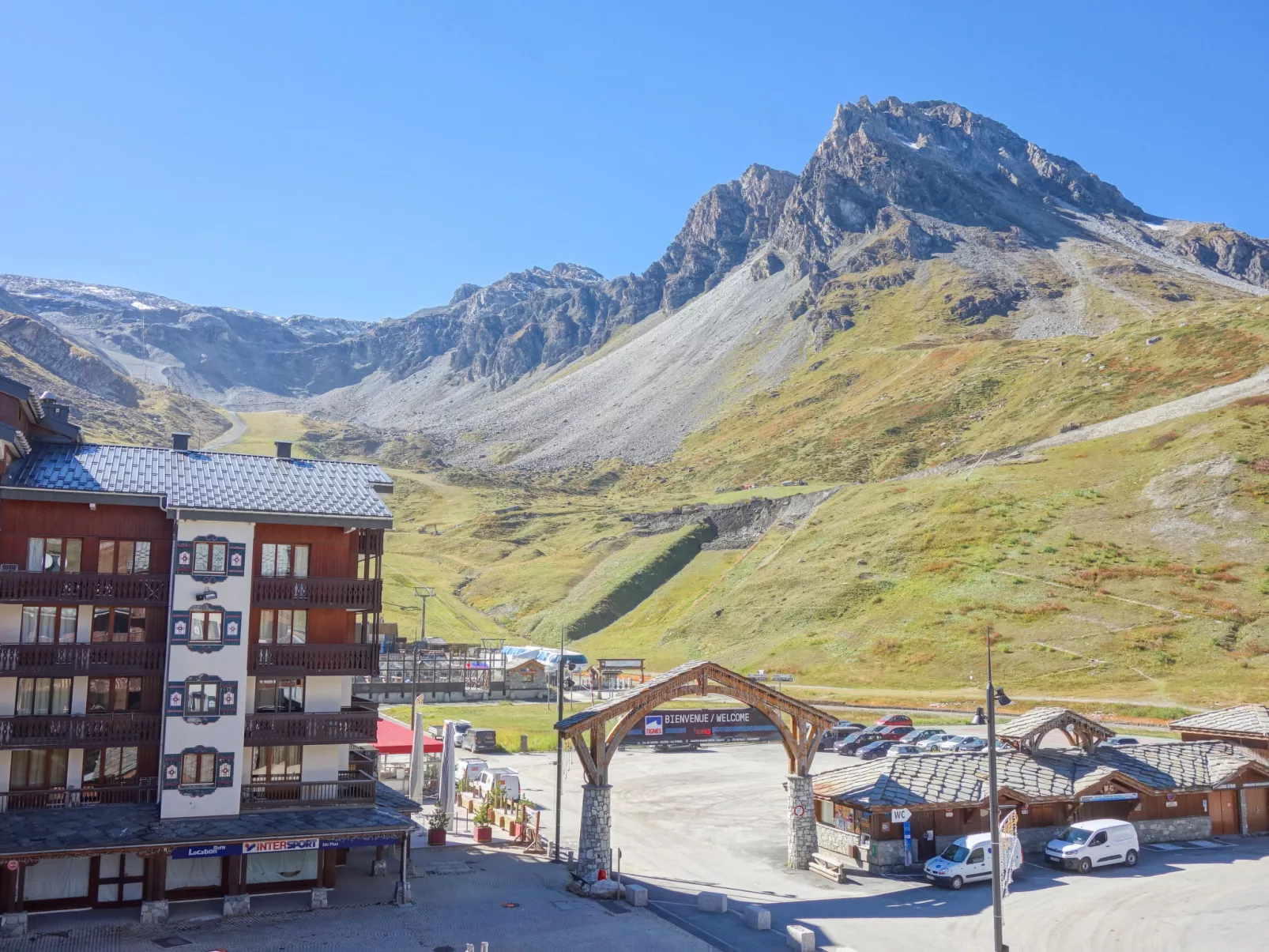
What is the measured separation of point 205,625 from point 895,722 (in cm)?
5388

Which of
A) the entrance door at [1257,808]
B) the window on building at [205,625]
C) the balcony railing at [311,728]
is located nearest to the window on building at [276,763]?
the balcony railing at [311,728]

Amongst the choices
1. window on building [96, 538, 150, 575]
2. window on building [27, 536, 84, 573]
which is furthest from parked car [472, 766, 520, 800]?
window on building [27, 536, 84, 573]

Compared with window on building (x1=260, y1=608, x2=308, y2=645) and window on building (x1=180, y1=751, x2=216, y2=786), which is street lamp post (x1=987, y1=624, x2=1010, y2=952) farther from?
window on building (x1=180, y1=751, x2=216, y2=786)

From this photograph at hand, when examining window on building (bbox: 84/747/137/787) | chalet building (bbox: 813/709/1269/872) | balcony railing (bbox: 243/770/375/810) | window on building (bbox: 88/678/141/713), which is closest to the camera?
window on building (bbox: 84/747/137/787)

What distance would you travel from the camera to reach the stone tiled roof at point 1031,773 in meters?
41.4

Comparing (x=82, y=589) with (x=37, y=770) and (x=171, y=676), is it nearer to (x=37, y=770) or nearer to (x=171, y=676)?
(x=171, y=676)

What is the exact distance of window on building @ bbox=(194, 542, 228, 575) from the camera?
116 feet

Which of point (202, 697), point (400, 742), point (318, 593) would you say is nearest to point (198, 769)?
point (202, 697)

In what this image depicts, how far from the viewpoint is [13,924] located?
30.3m

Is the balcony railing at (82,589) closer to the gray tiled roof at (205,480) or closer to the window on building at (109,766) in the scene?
the gray tiled roof at (205,480)

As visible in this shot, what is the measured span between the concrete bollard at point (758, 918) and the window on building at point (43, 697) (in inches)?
965

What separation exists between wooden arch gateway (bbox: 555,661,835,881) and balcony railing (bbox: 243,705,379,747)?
23.7 ft

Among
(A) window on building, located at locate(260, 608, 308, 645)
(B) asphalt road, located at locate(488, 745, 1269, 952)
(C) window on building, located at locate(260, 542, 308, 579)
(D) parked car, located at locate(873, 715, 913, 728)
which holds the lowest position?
(B) asphalt road, located at locate(488, 745, 1269, 952)

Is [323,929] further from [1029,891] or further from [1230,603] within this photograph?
[1230,603]
